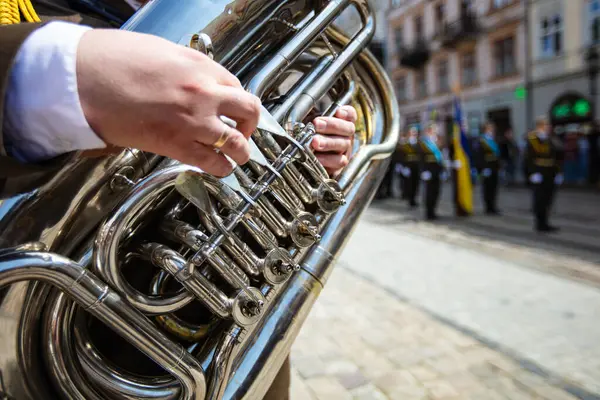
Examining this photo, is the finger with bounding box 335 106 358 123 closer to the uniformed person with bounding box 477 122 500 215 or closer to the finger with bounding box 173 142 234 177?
the finger with bounding box 173 142 234 177

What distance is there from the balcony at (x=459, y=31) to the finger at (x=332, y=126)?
2057 centimetres

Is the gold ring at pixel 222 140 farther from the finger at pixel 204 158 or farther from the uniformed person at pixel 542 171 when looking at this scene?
the uniformed person at pixel 542 171

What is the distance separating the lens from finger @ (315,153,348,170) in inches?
48.4

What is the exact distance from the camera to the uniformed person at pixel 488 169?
27.1 ft

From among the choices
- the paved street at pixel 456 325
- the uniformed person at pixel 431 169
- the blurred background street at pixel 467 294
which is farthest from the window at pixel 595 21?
the paved street at pixel 456 325

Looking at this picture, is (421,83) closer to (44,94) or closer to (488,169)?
(488,169)

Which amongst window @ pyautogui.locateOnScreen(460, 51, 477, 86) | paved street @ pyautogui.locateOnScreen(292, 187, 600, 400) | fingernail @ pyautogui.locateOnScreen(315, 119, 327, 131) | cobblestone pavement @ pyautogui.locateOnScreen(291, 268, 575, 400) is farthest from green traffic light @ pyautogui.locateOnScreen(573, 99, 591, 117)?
fingernail @ pyautogui.locateOnScreen(315, 119, 327, 131)

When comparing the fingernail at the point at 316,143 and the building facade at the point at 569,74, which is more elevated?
the building facade at the point at 569,74

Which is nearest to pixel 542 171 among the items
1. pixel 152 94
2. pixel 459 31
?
pixel 152 94

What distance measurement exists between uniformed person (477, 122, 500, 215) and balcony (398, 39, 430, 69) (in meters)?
15.4

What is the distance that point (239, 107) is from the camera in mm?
667

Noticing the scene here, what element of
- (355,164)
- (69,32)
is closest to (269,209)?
(355,164)

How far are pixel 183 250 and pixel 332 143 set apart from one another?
460 millimetres

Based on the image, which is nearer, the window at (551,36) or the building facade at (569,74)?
the building facade at (569,74)
